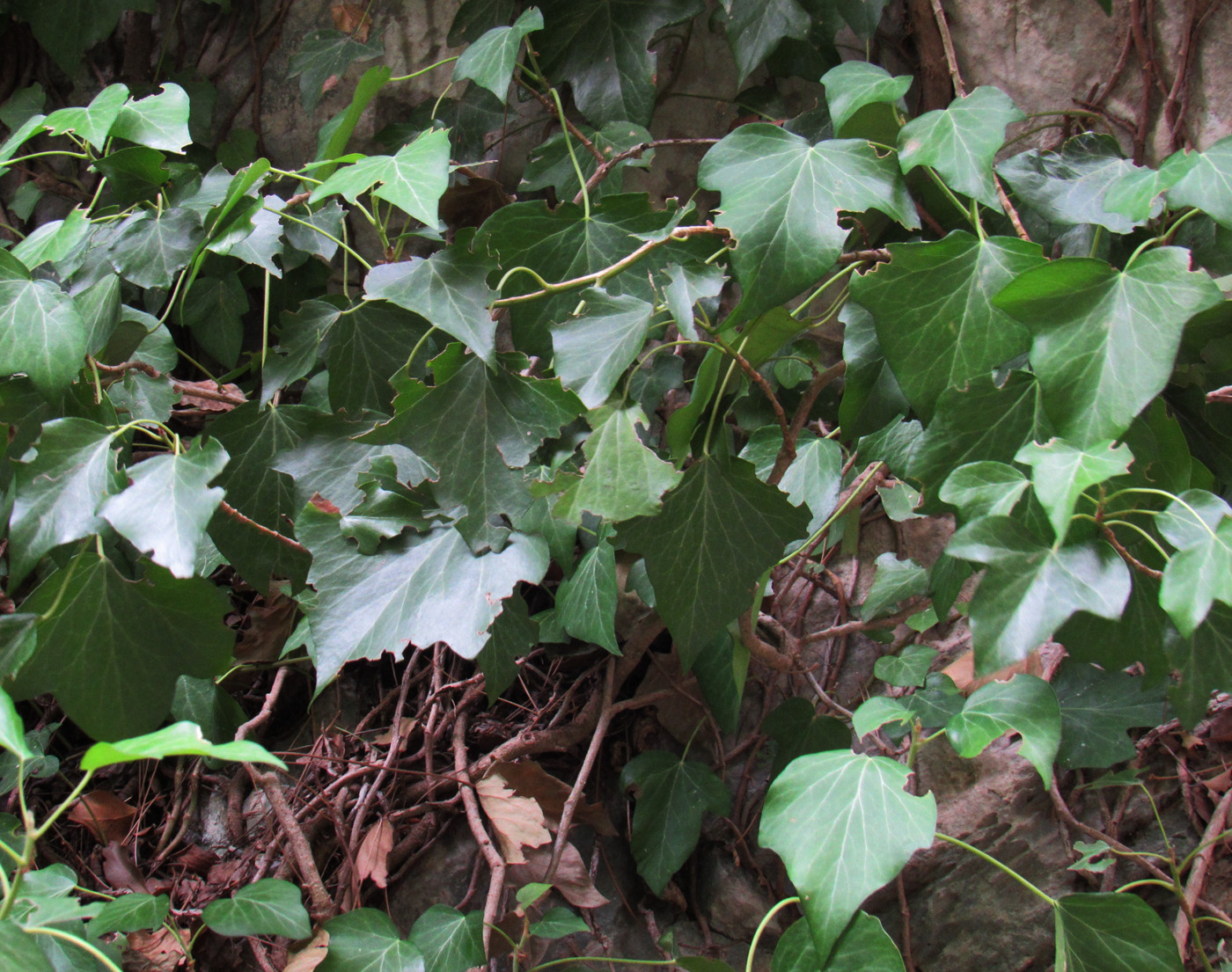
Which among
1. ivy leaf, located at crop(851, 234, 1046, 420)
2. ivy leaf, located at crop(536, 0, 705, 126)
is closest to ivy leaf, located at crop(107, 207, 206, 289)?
ivy leaf, located at crop(536, 0, 705, 126)

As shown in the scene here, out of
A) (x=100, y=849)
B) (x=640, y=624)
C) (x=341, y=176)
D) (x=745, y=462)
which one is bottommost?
(x=100, y=849)

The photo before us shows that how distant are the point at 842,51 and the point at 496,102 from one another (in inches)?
21.1

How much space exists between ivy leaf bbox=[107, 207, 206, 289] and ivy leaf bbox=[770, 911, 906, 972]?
34.9 inches

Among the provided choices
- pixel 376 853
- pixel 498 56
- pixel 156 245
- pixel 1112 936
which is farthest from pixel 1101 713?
pixel 156 245

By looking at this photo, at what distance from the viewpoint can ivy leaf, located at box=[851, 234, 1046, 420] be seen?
69 centimetres

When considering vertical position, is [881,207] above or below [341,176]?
below

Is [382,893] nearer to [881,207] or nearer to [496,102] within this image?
[881,207]

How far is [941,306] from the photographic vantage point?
2.29ft

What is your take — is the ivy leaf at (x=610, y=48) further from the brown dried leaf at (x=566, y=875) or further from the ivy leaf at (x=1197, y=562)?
the brown dried leaf at (x=566, y=875)

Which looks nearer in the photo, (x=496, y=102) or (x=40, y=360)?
(x=40, y=360)

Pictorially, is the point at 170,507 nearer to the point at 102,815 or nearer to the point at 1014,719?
the point at 1014,719

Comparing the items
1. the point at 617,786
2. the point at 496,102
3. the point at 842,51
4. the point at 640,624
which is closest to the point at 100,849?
the point at 617,786

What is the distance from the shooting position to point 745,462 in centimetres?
73

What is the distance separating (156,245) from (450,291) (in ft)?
1.26
